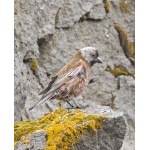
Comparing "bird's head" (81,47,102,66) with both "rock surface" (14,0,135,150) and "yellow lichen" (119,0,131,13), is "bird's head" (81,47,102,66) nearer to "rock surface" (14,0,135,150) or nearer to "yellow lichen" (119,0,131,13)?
"rock surface" (14,0,135,150)

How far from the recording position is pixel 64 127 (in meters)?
4.31

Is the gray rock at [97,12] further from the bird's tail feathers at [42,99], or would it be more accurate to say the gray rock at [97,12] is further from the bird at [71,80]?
the bird at [71,80]

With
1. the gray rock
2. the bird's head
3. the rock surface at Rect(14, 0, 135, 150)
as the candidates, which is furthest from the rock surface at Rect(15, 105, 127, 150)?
the gray rock

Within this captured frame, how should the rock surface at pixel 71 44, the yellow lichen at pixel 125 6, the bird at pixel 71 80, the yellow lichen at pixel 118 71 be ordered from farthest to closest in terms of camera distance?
the yellow lichen at pixel 125 6 < the yellow lichen at pixel 118 71 < the rock surface at pixel 71 44 < the bird at pixel 71 80

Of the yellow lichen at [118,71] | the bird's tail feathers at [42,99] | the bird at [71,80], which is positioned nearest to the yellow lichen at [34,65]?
the bird's tail feathers at [42,99]

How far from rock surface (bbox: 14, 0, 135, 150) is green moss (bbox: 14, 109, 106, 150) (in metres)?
0.56

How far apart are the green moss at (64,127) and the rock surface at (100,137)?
3 cm

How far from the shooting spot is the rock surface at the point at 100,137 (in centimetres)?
430

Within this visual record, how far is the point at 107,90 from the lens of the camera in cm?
580

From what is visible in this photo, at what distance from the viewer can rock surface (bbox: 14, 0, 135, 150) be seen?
530 centimetres

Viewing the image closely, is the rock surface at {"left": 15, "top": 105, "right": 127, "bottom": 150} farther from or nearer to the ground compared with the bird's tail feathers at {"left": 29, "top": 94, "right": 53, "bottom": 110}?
nearer to the ground
